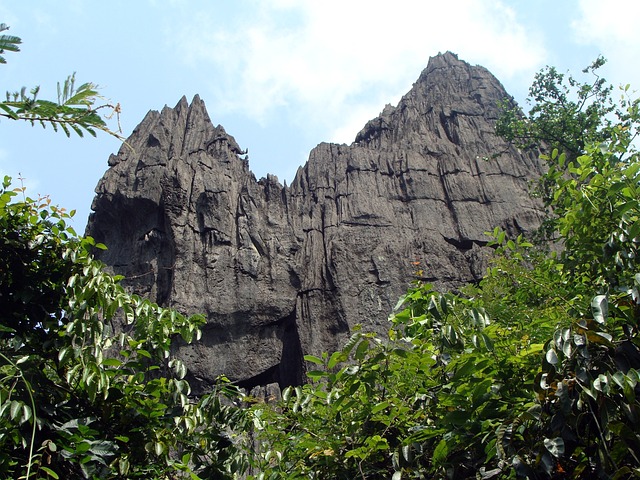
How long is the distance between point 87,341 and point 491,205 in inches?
979

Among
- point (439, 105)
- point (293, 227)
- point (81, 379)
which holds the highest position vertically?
point (439, 105)

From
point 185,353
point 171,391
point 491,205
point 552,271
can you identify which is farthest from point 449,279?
point 171,391

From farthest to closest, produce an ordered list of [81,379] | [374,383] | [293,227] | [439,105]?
[439,105], [293,227], [81,379], [374,383]

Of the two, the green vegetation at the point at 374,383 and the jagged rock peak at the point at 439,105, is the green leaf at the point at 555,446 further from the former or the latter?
the jagged rock peak at the point at 439,105

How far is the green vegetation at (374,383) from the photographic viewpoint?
11.2 ft

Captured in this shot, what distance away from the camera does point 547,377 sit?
137 inches

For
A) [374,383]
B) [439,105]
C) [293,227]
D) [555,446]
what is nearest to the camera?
[555,446]

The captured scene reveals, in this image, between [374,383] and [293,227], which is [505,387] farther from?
[293,227]

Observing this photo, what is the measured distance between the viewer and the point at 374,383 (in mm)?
4391

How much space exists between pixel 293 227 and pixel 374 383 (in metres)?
23.6

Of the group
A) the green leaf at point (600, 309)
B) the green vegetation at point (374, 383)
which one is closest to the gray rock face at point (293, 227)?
the green vegetation at point (374, 383)

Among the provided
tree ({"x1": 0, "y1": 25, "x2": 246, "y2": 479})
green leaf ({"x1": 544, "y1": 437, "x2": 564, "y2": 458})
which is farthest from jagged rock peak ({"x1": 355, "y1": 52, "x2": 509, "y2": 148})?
green leaf ({"x1": 544, "y1": 437, "x2": 564, "y2": 458})

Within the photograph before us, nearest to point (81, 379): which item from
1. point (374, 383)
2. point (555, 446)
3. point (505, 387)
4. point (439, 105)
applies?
point (374, 383)

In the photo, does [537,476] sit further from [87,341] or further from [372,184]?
[372,184]
